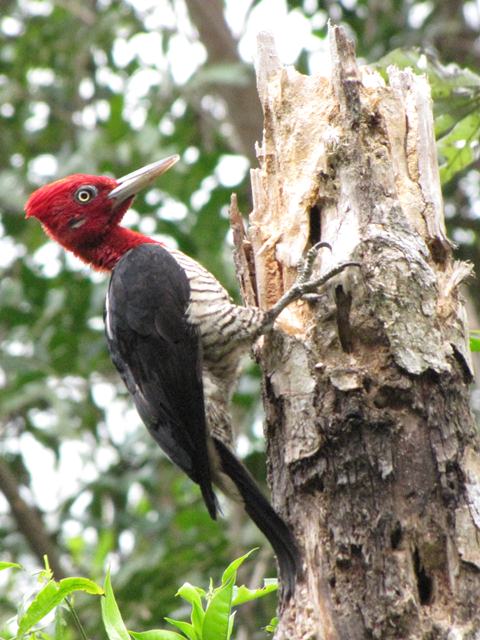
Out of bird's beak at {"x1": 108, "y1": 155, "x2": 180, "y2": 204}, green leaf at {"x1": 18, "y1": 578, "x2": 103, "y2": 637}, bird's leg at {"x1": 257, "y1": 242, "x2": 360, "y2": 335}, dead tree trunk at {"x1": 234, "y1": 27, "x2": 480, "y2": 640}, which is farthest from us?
bird's beak at {"x1": 108, "y1": 155, "x2": 180, "y2": 204}

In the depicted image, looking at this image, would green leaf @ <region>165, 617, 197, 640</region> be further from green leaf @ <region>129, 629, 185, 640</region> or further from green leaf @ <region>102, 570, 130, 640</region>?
green leaf @ <region>102, 570, 130, 640</region>

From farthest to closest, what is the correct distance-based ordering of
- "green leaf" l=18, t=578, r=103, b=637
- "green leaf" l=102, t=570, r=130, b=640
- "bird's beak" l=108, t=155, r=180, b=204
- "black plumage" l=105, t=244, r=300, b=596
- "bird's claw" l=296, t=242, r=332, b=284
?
"bird's beak" l=108, t=155, r=180, b=204 → "black plumage" l=105, t=244, r=300, b=596 → "bird's claw" l=296, t=242, r=332, b=284 → "green leaf" l=102, t=570, r=130, b=640 → "green leaf" l=18, t=578, r=103, b=637

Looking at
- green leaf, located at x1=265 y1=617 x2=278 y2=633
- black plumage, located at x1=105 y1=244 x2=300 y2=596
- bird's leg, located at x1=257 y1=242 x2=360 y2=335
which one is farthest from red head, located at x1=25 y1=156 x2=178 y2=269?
green leaf, located at x1=265 y1=617 x2=278 y2=633

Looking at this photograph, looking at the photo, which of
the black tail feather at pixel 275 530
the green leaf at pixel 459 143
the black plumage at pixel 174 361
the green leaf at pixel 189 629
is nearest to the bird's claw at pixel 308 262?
the black plumage at pixel 174 361

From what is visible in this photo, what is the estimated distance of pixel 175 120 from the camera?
671 centimetres

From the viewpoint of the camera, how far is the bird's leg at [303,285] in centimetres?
Answer: 312

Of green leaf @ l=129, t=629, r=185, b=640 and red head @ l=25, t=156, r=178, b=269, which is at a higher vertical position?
red head @ l=25, t=156, r=178, b=269

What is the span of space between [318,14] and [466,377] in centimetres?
409

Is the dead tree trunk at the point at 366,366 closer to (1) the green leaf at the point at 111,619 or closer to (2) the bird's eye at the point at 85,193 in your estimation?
(1) the green leaf at the point at 111,619

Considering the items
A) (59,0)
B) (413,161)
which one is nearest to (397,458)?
(413,161)

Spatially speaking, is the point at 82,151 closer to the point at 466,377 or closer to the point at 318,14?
the point at 318,14

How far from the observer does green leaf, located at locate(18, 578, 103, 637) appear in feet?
7.75

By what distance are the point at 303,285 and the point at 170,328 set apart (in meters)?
0.66

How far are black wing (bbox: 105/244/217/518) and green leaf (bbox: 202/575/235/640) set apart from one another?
0.92m
